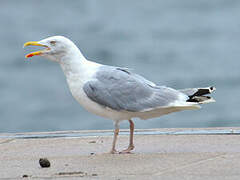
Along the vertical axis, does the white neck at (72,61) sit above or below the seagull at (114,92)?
above

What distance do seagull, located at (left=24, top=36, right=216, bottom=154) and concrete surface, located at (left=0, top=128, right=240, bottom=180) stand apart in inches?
17.3

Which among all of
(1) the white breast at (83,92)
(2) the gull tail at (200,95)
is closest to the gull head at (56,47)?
(1) the white breast at (83,92)

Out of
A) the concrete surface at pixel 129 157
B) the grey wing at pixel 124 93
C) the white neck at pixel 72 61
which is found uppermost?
the white neck at pixel 72 61

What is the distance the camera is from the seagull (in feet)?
21.2

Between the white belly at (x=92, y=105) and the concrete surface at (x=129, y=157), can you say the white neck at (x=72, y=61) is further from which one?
the concrete surface at (x=129, y=157)

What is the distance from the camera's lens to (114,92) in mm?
6496

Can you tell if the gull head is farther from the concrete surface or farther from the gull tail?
the gull tail

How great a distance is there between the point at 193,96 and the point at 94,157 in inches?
47.3

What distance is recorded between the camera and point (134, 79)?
6.63 m

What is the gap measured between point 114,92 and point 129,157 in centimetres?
68

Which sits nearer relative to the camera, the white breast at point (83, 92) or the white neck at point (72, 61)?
the white breast at point (83, 92)

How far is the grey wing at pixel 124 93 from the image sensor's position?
6.45 metres

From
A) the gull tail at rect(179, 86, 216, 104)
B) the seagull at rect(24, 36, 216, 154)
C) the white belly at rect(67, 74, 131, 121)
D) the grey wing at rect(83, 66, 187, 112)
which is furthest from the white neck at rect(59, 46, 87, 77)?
the gull tail at rect(179, 86, 216, 104)

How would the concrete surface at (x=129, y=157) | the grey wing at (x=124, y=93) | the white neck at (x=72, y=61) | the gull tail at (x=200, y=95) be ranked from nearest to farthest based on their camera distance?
1. the concrete surface at (x=129, y=157)
2. the grey wing at (x=124, y=93)
3. the gull tail at (x=200, y=95)
4. the white neck at (x=72, y=61)
